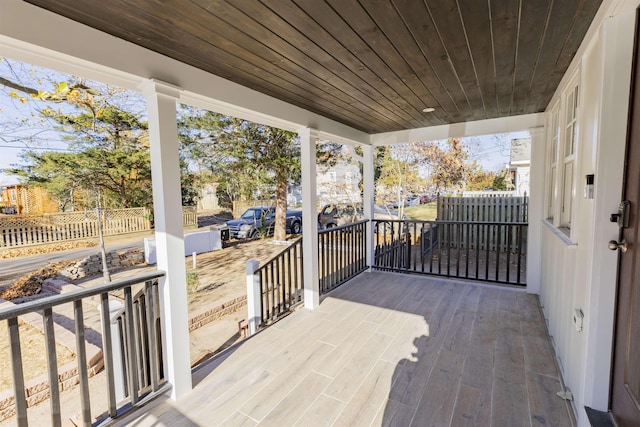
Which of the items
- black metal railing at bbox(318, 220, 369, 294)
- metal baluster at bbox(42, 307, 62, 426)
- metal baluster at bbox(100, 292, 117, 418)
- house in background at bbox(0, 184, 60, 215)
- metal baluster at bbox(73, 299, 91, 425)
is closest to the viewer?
metal baluster at bbox(42, 307, 62, 426)

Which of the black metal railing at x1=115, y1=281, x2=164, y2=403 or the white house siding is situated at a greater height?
the white house siding

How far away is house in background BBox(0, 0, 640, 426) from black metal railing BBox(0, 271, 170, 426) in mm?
134

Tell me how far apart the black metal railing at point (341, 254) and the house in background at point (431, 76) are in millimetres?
1919

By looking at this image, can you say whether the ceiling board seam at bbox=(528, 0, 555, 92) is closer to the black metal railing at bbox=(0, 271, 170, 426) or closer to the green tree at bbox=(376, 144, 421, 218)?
the black metal railing at bbox=(0, 271, 170, 426)

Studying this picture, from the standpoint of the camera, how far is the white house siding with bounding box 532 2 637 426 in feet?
4.46

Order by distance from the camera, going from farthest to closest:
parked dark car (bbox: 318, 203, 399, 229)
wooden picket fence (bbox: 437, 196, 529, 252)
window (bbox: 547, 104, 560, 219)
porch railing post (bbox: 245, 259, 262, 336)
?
parked dark car (bbox: 318, 203, 399, 229), wooden picket fence (bbox: 437, 196, 529, 252), porch railing post (bbox: 245, 259, 262, 336), window (bbox: 547, 104, 560, 219)

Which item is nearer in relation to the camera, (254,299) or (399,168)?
(254,299)

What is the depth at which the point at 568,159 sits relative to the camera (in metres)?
2.35

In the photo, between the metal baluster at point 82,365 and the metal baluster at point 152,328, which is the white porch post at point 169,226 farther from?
the metal baluster at point 82,365

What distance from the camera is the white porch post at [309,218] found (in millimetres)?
3342

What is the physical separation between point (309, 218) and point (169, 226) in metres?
1.72

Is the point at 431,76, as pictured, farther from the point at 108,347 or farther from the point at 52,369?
the point at 52,369

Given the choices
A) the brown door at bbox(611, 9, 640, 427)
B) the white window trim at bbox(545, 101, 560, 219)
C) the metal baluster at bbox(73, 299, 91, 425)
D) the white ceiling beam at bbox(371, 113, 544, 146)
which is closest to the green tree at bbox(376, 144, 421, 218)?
the white ceiling beam at bbox(371, 113, 544, 146)

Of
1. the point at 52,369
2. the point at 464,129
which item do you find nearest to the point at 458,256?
the point at 464,129
